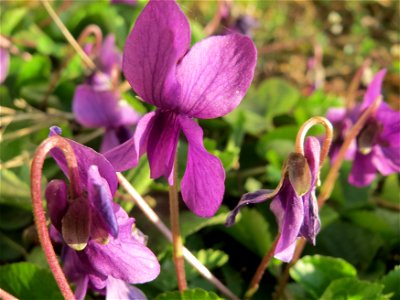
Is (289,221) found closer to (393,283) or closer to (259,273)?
(259,273)

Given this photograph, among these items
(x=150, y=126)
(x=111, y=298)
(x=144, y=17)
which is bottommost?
(x=111, y=298)

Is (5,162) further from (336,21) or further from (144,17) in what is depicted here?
(336,21)

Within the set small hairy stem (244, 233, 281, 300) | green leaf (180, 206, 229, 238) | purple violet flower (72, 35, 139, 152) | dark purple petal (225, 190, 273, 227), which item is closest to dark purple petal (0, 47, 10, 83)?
purple violet flower (72, 35, 139, 152)

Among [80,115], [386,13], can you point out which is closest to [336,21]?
[386,13]

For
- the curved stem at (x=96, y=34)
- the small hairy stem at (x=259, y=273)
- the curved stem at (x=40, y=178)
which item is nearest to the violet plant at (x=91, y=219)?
the curved stem at (x=40, y=178)

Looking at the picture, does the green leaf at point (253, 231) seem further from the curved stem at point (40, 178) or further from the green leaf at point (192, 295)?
the curved stem at point (40, 178)

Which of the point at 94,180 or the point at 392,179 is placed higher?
the point at 94,180

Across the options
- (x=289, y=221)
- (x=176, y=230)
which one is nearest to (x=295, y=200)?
(x=289, y=221)
